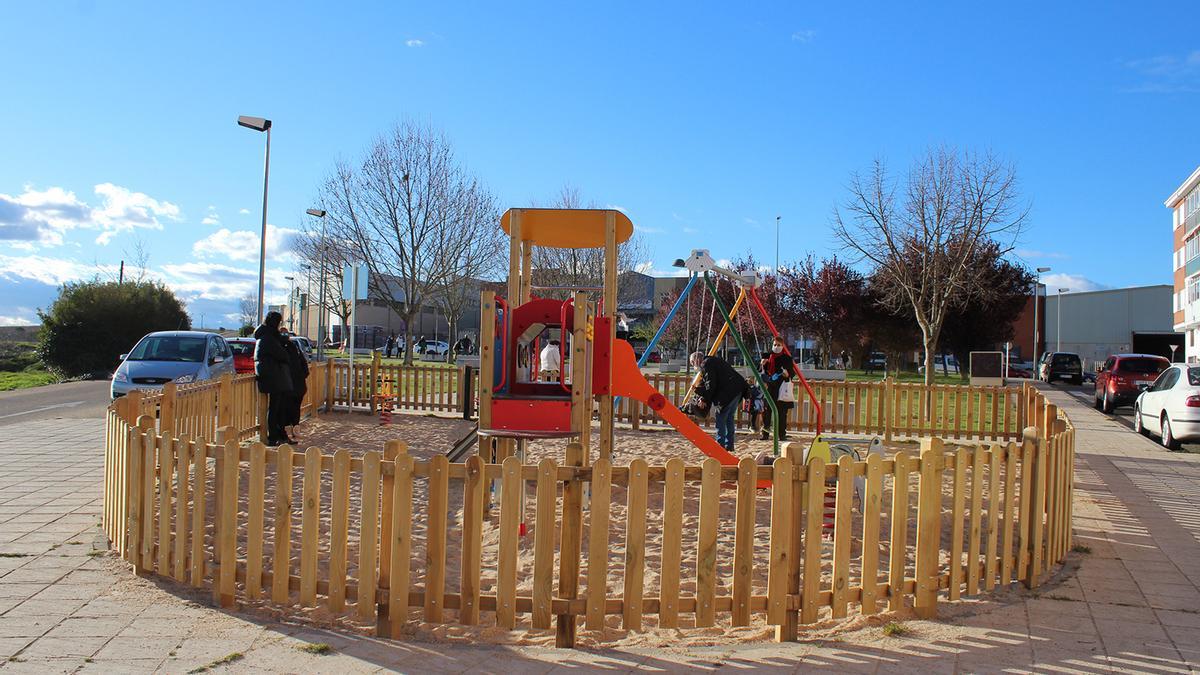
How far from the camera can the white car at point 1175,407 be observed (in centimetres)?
1319

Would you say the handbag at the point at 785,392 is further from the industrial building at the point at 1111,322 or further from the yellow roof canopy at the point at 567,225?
the industrial building at the point at 1111,322

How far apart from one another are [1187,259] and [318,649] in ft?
186

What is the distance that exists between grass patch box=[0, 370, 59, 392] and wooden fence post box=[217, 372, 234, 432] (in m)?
A: 17.3

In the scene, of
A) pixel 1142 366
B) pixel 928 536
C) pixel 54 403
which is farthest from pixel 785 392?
pixel 54 403

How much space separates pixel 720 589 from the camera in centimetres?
565

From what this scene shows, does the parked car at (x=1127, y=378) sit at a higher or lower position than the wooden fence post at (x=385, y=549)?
higher

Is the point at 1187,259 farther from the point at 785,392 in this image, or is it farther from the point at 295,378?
the point at 295,378

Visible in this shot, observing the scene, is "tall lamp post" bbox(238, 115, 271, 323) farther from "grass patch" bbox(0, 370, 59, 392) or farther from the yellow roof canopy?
the yellow roof canopy

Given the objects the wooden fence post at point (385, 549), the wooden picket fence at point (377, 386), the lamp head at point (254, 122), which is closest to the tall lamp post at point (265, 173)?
the lamp head at point (254, 122)

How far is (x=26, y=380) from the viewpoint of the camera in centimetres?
2856

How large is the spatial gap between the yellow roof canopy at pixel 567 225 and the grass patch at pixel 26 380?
21283mm

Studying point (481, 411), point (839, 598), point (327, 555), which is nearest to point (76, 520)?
point (327, 555)

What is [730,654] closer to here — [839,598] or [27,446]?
[839,598]

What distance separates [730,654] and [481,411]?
3.55 metres
